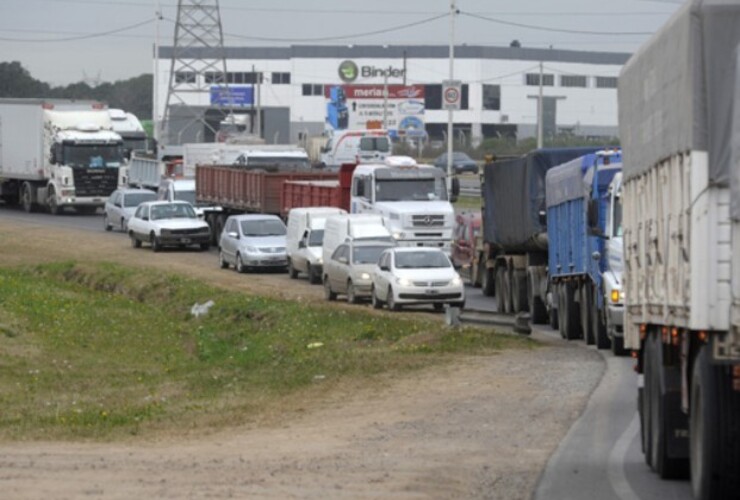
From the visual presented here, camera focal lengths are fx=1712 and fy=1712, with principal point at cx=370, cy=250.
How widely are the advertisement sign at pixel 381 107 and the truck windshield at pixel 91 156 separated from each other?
147 feet

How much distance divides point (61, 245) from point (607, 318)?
3403 cm

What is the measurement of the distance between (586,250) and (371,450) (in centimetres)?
1328

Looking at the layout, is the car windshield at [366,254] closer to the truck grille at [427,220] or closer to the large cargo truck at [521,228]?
the large cargo truck at [521,228]

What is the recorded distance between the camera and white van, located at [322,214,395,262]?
4206 centimetres

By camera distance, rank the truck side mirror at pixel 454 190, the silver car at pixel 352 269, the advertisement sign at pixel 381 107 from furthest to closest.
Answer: the advertisement sign at pixel 381 107 < the truck side mirror at pixel 454 190 < the silver car at pixel 352 269

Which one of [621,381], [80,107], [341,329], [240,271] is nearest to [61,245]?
[240,271]

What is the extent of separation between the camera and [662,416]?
44.8ft

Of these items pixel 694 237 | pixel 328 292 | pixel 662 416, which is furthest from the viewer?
pixel 328 292

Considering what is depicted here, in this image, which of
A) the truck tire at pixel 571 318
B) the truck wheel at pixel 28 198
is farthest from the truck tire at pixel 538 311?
the truck wheel at pixel 28 198

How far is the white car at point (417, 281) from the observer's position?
3628 cm

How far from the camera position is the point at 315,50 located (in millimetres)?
153500

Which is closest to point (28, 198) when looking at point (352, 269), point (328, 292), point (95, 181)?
point (95, 181)

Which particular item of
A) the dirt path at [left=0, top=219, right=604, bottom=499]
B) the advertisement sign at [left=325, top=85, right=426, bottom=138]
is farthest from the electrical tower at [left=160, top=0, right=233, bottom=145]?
the dirt path at [left=0, top=219, right=604, bottom=499]

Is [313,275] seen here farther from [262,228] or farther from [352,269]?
[352,269]
